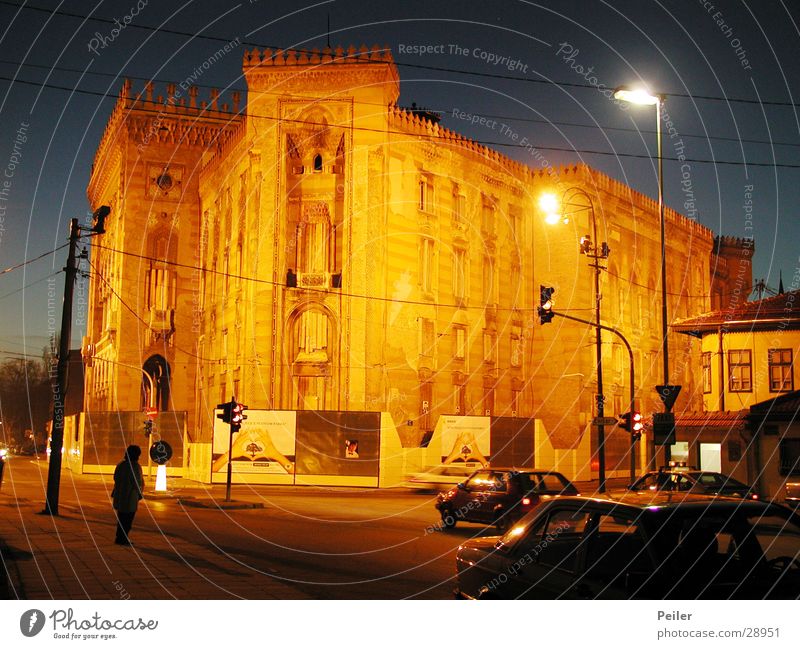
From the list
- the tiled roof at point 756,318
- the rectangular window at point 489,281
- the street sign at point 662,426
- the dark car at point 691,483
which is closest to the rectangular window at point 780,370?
the tiled roof at point 756,318

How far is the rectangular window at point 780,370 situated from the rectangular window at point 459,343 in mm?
13882

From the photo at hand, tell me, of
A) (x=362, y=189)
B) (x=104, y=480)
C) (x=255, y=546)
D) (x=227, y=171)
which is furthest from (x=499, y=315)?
(x=255, y=546)

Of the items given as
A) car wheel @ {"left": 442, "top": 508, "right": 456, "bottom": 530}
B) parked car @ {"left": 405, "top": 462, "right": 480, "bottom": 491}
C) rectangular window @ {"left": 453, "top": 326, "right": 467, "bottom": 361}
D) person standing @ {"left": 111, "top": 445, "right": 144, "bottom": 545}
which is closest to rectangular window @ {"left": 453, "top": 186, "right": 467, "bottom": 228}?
rectangular window @ {"left": 453, "top": 326, "right": 467, "bottom": 361}

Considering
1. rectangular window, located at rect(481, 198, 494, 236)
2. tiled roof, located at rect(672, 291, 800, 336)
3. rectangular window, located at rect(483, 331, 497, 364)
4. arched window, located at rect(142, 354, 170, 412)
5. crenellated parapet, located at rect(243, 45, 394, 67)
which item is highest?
crenellated parapet, located at rect(243, 45, 394, 67)

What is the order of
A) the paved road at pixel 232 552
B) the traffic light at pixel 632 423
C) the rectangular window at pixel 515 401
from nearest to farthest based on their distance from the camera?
the paved road at pixel 232 552, the traffic light at pixel 632 423, the rectangular window at pixel 515 401

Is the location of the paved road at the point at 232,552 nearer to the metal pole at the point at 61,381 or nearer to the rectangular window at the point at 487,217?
the metal pole at the point at 61,381

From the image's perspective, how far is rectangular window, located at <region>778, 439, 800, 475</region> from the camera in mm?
30688

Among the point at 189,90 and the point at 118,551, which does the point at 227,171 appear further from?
the point at 118,551

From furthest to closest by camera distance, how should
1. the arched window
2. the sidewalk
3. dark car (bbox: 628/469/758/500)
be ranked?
the arched window < dark car (bbox: 628/469/758/500) < the sidewalk

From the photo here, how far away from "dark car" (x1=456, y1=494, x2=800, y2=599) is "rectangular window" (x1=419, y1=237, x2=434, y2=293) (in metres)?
35.3

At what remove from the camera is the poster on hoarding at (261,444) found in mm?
37594

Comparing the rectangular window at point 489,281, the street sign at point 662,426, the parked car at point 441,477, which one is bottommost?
the parked car at point 441,477

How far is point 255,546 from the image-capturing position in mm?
16031

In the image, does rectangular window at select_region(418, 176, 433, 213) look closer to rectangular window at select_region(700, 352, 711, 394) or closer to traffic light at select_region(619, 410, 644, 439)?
rectangular window at select_region(700, 352, 711, 394)
